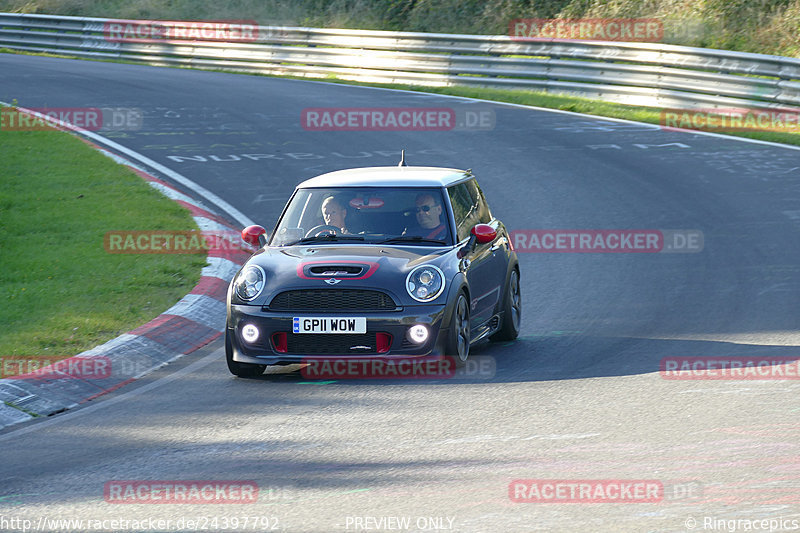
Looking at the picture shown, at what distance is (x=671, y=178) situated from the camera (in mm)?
16953

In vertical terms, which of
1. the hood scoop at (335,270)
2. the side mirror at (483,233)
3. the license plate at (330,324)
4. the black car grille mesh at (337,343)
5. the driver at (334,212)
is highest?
the driver at (334,212)

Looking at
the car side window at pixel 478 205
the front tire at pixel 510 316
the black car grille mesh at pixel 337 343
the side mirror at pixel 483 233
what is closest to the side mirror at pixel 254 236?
the black car grille mesh at pixel 337 343

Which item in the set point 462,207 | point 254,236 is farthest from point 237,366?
point 462,207

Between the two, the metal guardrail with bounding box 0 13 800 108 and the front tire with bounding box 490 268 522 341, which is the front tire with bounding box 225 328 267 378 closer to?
the front tire with bounding box 490 268 522 341

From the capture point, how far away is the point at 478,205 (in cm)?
1050

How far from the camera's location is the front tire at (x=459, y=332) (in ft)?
28.7

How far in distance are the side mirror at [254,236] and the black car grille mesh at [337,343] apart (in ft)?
4.28

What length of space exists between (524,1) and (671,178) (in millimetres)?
16170

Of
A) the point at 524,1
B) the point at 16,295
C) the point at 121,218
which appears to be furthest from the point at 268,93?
the point at 16,295

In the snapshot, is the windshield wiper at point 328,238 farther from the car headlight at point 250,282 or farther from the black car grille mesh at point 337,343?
the black car grille mesh at point 337,343

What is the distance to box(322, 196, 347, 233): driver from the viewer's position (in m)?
9.54

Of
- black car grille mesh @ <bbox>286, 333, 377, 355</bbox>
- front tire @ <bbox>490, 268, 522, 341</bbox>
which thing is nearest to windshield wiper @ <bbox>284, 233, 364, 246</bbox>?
black car grille mesh @ <bbox>286, 333, 377, 355</bbox>

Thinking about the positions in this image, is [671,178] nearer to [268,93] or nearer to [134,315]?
[134,315]

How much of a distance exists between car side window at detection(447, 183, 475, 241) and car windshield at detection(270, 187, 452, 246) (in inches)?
6.5
